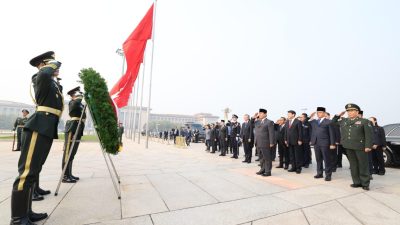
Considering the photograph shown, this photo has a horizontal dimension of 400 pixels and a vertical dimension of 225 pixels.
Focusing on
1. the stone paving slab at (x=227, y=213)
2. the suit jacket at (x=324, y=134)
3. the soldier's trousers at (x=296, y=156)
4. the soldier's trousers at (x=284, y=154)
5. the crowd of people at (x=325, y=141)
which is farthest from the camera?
the soldier's trousers at (x=284, y=154)

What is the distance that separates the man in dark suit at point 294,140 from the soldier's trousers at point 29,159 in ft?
22.4

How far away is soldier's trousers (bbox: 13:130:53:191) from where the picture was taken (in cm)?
292

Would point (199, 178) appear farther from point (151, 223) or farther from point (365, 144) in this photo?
point (365, 144)

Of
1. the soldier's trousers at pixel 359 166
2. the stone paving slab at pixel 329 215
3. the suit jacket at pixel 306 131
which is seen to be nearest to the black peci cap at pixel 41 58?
the stone paving slab at pixel 329 215

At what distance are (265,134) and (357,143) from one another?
7.26 ft

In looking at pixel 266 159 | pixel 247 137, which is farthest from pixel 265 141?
pixel 247 137

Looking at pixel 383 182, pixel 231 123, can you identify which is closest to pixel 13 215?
pixel 383 182

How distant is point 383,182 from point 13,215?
8.00m

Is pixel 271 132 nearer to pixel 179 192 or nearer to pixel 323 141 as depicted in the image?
pixel 323 141

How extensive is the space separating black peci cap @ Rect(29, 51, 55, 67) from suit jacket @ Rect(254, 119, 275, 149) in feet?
17.8

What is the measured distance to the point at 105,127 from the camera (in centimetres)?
417

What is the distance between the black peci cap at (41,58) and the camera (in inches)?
135

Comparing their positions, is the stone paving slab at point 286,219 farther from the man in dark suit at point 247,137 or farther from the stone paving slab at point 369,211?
the man in dark suit at point 247,137

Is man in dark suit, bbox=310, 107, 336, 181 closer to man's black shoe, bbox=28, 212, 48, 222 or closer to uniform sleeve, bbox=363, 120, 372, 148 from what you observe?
uniform sleeve, bbox=363, 120, 372, 148
